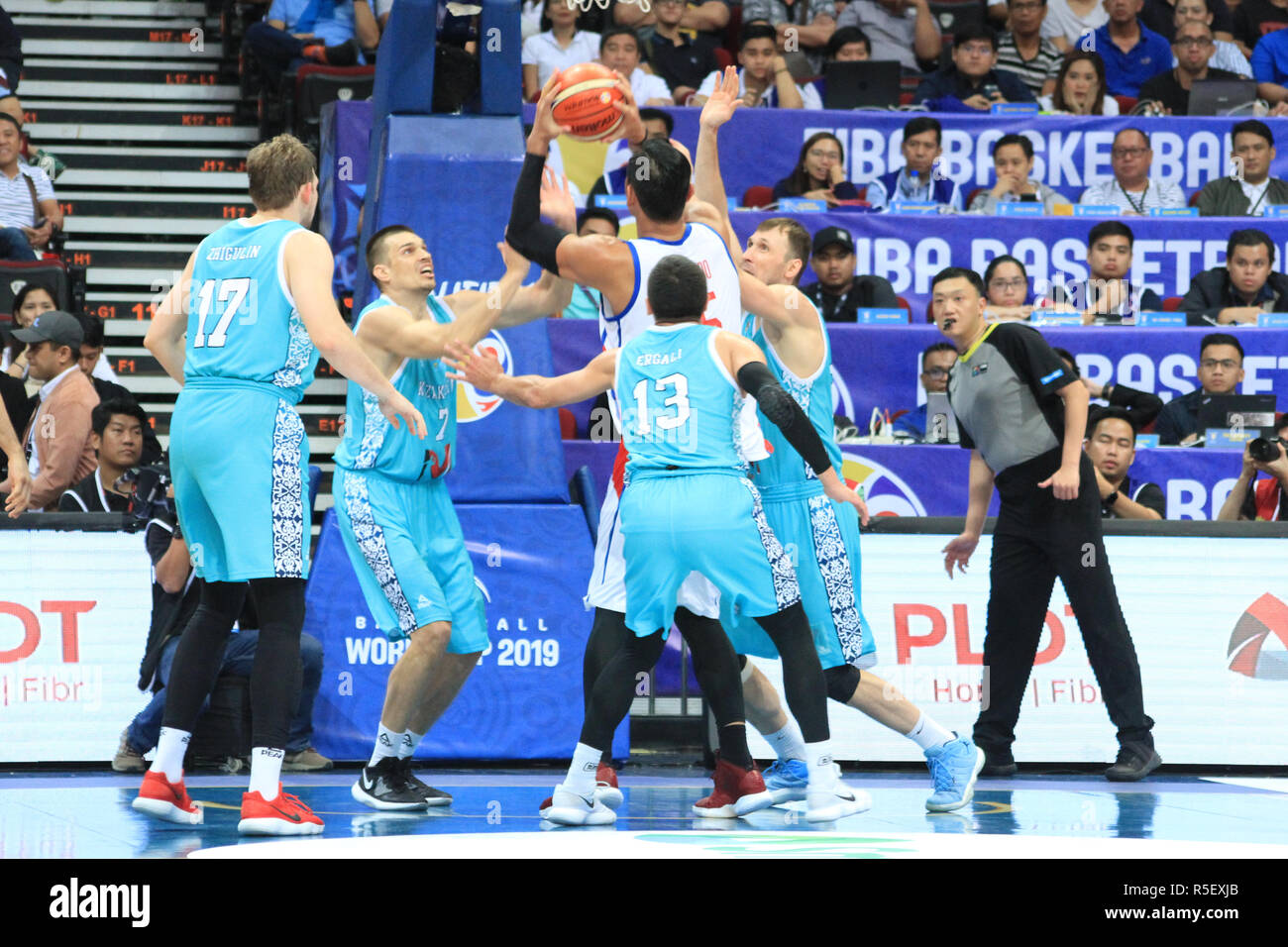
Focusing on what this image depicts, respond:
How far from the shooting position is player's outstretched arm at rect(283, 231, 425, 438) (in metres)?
5.29

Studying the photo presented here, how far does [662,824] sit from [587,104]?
2.65 meters

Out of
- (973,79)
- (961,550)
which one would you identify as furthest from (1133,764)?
(973,79)

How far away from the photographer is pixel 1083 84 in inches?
496

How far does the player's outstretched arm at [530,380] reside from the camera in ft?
18.1

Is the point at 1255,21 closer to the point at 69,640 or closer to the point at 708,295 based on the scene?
the point at 708,295

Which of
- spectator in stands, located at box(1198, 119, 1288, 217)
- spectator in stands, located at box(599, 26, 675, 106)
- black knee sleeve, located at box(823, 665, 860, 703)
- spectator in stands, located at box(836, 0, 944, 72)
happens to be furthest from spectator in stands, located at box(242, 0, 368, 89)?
black knee sleeve, located at box(823, 665, 860, 703)

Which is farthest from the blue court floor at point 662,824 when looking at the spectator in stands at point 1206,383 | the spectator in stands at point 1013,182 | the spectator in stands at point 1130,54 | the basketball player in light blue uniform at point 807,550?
the spectator in stands at point 1130,54

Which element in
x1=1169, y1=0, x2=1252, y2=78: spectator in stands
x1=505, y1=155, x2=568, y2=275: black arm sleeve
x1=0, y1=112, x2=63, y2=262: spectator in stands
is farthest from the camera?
x1=1169, y1=0, x2=1252, y2=78: spectator in stands

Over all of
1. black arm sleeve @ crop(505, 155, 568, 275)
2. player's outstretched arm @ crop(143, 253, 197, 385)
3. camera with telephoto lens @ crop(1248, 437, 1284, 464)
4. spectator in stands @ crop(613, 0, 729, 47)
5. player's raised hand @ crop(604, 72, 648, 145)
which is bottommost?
camera with telephoto lens @ crop(1248, 437, 1284, 464)

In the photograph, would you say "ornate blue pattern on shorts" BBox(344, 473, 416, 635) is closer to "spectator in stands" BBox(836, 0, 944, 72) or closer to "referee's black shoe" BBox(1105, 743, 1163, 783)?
"referee's black shoe" BBox(1105, 743, 1163, 783)

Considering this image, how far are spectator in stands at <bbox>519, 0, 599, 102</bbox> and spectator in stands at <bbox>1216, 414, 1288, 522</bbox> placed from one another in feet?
20.2

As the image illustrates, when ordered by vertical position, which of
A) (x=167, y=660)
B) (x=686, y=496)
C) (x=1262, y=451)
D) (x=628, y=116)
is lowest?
(x=167, y=660)

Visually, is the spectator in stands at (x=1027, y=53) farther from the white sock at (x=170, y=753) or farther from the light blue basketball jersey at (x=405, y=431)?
the white sock at (x=170, y=753)

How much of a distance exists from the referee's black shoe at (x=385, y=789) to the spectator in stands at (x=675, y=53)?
827cm
